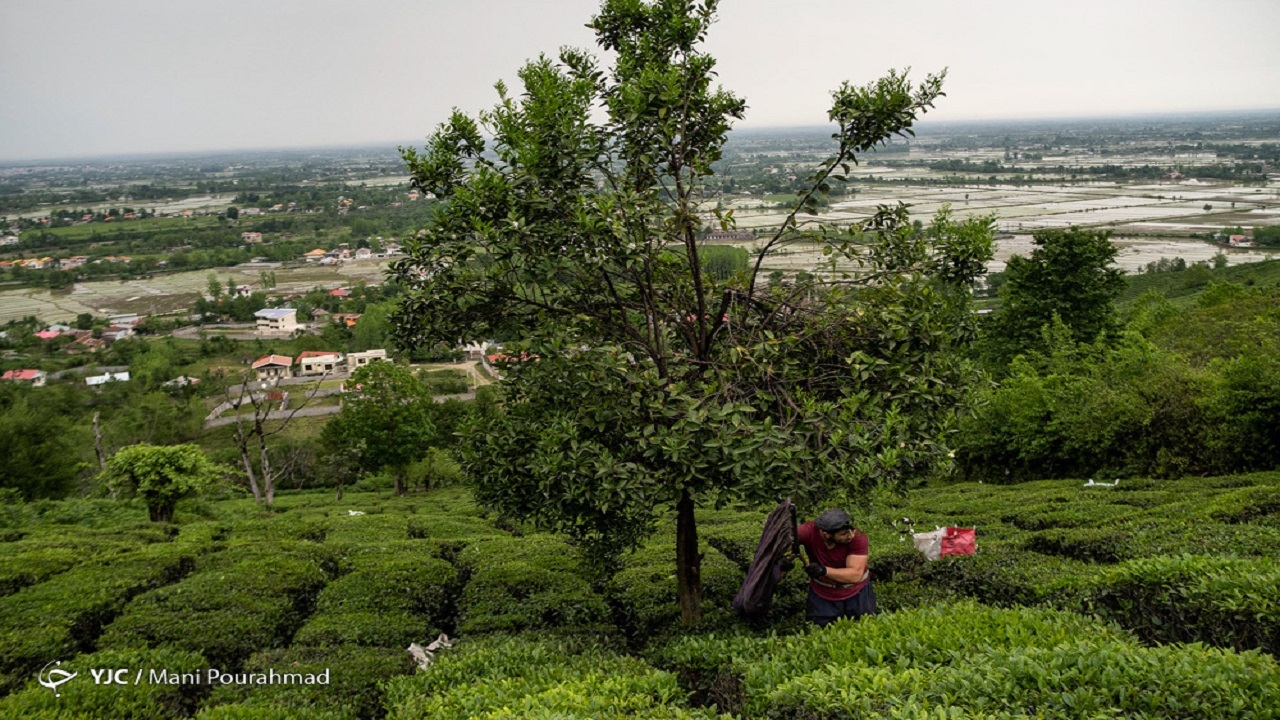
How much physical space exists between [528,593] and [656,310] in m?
4.16

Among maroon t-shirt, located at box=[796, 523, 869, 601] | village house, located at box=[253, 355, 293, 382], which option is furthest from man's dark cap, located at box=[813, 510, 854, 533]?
village house, located at box=[253, 355, 293, 382]

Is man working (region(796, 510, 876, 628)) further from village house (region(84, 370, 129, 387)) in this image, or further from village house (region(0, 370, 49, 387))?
village house (region(0, 370, 49, 387))

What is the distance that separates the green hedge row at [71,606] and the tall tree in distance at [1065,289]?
105 ft

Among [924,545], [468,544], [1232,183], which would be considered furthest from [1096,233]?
[1232,183]

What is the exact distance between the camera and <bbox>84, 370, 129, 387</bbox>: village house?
62.1 meters

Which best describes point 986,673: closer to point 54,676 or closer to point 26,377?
point 54,676

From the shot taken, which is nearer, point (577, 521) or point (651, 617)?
point (577, 521)

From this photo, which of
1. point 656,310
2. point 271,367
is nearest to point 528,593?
point 656,310

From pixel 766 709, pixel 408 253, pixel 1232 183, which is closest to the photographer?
pixel 766 709

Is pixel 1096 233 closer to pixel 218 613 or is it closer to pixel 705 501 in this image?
pixel 705 501

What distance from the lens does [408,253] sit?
7.25m

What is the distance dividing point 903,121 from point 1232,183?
13816cm

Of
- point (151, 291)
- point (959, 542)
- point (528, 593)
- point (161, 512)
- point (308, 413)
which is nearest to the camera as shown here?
point (528, 593)

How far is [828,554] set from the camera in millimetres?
6293
